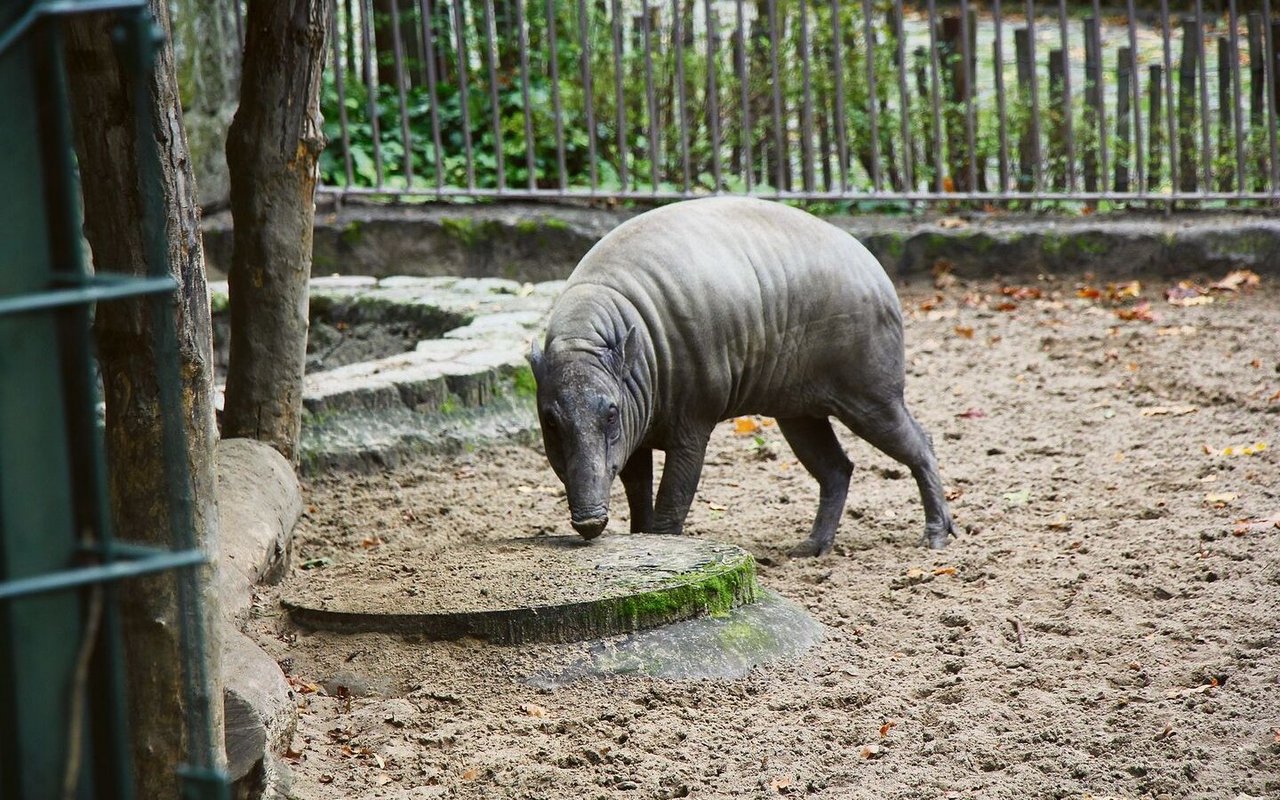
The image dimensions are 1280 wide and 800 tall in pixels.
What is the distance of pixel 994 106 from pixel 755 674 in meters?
7.47

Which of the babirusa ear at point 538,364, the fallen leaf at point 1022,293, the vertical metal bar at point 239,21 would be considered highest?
the vertical metal bar at point 239,21

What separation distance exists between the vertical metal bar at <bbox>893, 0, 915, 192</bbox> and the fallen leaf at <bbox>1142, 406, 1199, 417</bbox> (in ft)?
10.8

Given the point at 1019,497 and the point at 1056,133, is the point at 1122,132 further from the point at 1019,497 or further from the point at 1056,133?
the point at 1019,497

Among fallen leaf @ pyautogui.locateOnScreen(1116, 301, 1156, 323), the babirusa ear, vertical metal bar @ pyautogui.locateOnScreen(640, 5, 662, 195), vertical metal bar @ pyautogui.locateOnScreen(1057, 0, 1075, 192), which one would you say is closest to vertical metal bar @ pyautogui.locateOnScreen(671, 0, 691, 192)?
vertical metal bar @ pyautogui.locateOnScreen(640, 5, 662, 195)

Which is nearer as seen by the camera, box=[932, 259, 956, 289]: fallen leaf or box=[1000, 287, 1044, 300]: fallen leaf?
box=[1000, 287, 1044, 300]: fallen leaf

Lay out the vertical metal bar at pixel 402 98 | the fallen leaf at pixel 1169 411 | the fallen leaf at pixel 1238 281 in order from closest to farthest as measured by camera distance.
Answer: the fallen leaf at pixel 1169 411, the fallen leaf at pixel 1238 281, the vertical metal bar at pixel 402 98

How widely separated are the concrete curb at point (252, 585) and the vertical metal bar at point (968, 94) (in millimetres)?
5881

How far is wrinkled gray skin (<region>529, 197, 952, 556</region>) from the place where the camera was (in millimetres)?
4730

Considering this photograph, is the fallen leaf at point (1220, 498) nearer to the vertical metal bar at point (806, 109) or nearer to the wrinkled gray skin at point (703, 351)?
the wrinkled gray skin at point (703, 351)

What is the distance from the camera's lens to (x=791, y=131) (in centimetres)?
1044

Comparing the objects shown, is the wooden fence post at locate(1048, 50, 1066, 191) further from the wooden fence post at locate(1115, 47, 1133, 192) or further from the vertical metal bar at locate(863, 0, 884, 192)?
the vertical metal bar at locate(863, 0, 884, 192)

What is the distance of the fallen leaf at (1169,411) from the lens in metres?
6.84

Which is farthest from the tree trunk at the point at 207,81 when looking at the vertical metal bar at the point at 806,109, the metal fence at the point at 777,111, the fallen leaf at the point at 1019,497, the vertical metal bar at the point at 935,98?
the fallen leaf at the point at 1019,497

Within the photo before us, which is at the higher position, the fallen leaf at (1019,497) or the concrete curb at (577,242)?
the concrete curb at (577,242)
